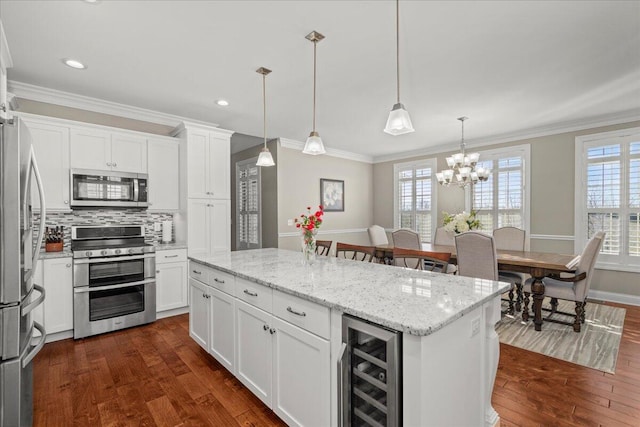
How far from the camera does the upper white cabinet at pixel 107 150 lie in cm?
346

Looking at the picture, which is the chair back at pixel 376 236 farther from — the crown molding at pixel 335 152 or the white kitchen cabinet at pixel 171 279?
the white kitchen cabinet at pixel 171 279

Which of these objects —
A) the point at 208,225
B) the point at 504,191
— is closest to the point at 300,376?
the point at 208,225

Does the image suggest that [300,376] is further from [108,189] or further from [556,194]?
[556,194]

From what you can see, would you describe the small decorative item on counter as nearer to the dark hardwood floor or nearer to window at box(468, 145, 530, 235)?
the dark hardwood floor

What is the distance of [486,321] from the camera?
1.65 m

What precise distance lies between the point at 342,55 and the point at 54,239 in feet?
11.9

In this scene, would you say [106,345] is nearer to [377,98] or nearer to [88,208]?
[88,208]

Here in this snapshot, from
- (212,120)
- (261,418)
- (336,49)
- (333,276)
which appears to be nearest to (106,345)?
(261,418)

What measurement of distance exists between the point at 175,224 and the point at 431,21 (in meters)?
3.87

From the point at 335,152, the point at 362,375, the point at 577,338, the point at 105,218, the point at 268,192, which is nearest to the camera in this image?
the point at 362,375

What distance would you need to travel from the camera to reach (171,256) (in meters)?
3.86

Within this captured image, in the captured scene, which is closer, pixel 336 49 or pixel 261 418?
pixel 261 418

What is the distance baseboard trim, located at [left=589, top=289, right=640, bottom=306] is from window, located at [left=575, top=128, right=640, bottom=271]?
0.38 metres

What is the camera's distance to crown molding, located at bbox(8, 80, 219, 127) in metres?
3.29
